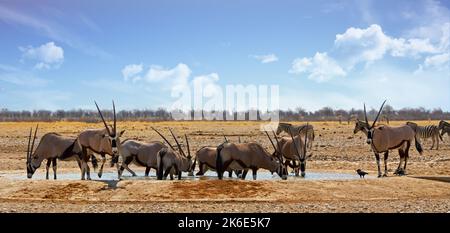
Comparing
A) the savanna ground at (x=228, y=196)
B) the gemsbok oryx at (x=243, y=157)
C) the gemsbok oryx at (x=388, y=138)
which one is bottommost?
the savanna ground at (x=228, y=196)

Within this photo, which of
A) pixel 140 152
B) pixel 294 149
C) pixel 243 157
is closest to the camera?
pixel 243 157

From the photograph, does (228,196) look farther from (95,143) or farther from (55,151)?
(55,151)

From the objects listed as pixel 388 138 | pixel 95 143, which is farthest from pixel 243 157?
pixel 388 138

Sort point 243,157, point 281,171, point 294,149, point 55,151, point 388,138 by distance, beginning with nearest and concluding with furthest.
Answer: point 243,157 < point 281,171 < point 55,151 < point 388,138 < point 294,149

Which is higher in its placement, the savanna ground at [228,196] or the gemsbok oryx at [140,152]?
the gemsbok oryx at [140,152]

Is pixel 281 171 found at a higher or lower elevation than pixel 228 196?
higher

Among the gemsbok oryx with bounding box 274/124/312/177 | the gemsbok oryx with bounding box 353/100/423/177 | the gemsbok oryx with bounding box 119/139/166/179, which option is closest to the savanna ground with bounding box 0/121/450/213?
the gemsbok oryx with bounding box 119/139/166/179

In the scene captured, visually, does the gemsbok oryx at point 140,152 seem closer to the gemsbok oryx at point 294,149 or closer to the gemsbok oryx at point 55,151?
the gemsbok oryx at point 55,151

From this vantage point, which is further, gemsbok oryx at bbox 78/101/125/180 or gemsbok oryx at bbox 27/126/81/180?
gemsbok oryx at bbox 27/126/81/180

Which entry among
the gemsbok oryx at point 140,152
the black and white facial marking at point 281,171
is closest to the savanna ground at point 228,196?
the black and white facial marking at point 281,171

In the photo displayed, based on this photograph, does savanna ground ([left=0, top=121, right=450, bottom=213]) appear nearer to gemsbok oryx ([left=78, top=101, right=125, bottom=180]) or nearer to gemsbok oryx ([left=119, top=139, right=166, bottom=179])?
gemsbok oryx ([left=78, top=101, right=125, bottom=180])

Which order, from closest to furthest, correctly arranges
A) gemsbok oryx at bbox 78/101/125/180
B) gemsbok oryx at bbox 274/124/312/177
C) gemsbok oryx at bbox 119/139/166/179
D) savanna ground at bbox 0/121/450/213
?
savanna ground at bbox 0/121/450/213 < gemsbok oryx at bbox 78/101/125/180 < gemsbok oryx at bbox 119/139/166/179 < gemsbok oryx at bbox 274/124/312/177
